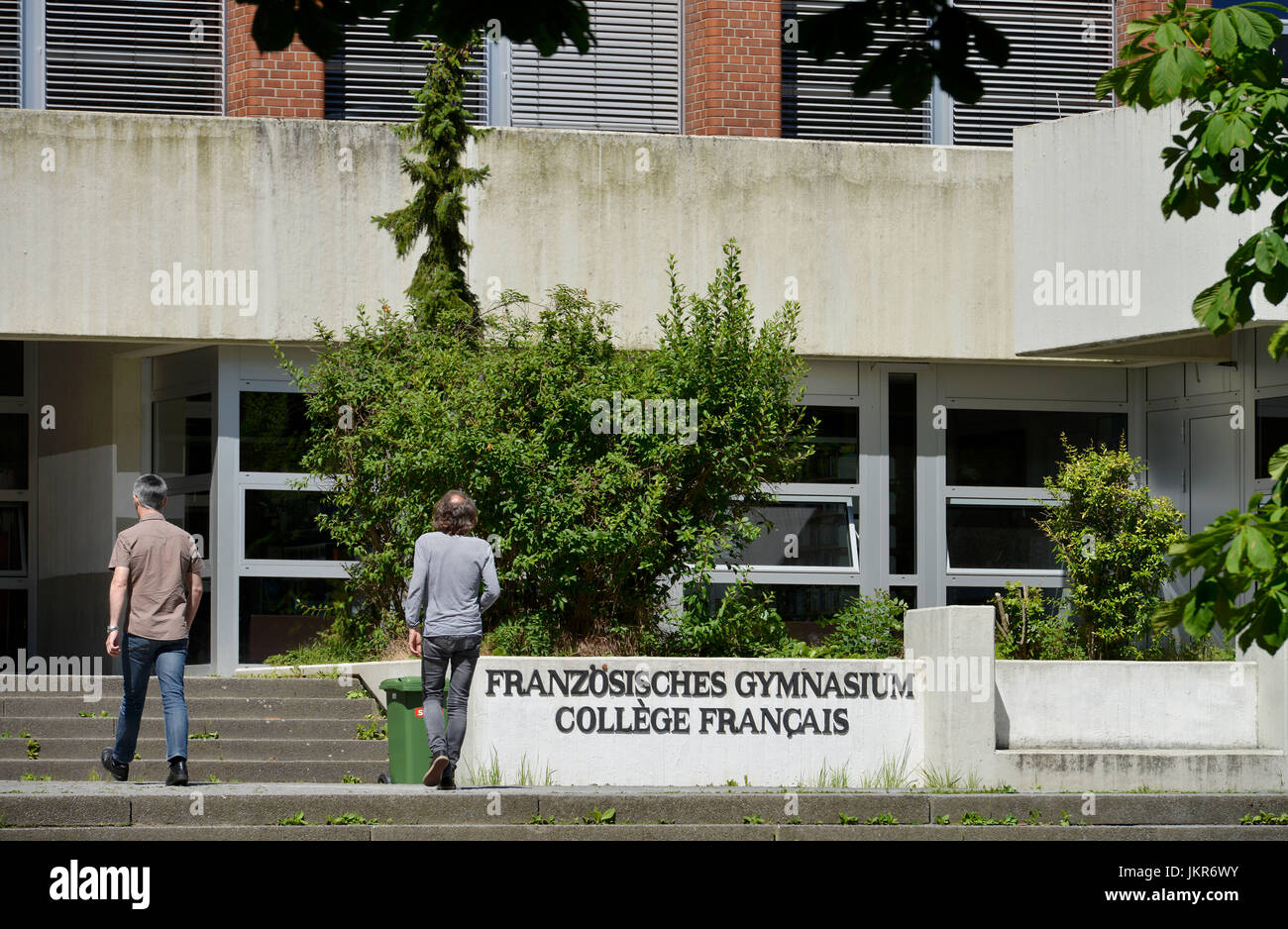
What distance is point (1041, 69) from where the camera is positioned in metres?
19.2

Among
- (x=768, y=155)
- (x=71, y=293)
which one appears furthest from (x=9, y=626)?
(x=768, y=155)

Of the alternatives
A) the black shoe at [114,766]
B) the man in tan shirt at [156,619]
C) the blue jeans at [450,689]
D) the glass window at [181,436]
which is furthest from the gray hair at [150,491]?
the glass window at [181,436]

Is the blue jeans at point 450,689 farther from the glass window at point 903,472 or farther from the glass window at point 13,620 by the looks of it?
the glass window at point 13,620

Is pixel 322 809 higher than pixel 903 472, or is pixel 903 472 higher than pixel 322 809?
pixel 903 472

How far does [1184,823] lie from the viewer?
11469 millimetres

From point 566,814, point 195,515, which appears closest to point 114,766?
point 566,814

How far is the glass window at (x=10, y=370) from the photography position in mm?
21031

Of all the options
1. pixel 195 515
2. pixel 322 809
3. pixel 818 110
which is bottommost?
pixel 322 809

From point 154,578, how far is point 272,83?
912cm

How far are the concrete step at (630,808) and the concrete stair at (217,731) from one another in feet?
2.55

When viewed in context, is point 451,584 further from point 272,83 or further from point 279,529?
point 272,83

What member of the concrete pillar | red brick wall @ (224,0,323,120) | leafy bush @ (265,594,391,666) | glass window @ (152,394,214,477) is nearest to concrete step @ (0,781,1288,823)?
the concrete pillar

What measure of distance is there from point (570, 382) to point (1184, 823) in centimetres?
595

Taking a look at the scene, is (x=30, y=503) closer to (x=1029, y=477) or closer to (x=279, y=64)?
(x=279, y=64)
